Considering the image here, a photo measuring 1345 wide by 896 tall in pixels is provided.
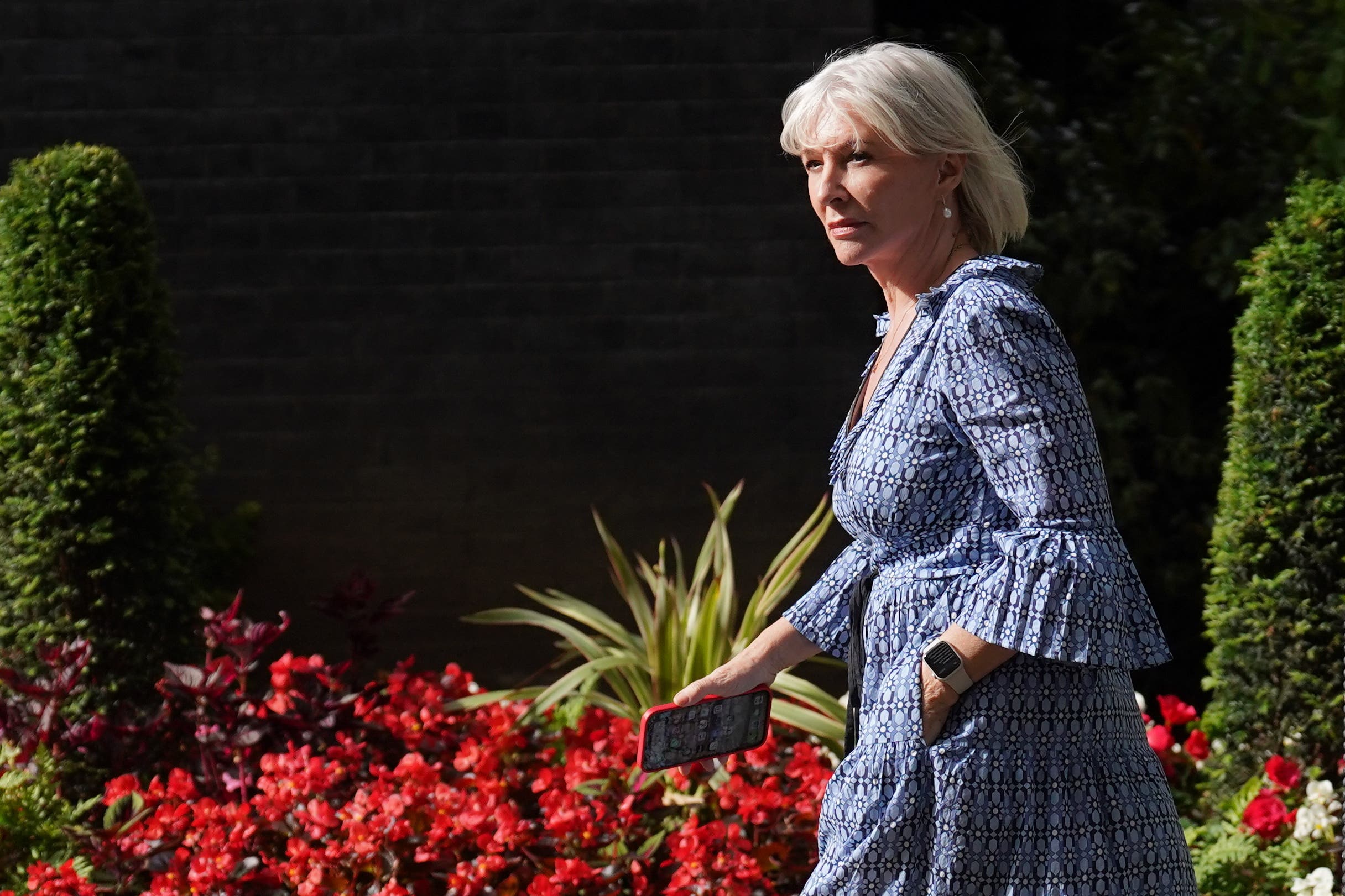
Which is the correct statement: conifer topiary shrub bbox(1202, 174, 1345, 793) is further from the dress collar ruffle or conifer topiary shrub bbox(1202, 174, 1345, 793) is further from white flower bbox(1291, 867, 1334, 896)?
the dress collar ruffle

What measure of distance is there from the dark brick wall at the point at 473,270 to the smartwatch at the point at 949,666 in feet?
11.2

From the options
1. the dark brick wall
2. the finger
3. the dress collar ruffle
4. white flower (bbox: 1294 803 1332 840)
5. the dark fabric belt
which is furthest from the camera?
the dark brick wall

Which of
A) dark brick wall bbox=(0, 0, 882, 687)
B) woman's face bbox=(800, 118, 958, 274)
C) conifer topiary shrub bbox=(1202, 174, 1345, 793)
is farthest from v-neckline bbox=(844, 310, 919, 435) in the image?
dark brick wall bbox=(0, 0, 882, 687)

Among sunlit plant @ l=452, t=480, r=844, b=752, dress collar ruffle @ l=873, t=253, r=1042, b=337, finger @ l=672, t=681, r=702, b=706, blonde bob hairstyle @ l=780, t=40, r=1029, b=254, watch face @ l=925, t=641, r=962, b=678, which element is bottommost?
sunlit plant @ l=452, t=480, r=844, b=752

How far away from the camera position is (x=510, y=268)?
530 centimetres

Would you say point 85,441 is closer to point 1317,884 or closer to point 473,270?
point 473,270

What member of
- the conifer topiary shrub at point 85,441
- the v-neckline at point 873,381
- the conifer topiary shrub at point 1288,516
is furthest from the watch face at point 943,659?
the conifer topiary shrub at point 85,441

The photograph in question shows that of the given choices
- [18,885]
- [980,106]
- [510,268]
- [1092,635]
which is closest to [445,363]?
[510,268]

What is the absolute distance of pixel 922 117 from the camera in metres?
2.04

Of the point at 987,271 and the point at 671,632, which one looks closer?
the point at 987,271

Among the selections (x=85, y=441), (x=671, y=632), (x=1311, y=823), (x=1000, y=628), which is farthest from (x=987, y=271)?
(x=85, y=441)

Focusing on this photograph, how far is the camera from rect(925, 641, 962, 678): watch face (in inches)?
75.0

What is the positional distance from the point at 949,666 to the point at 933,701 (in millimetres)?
59

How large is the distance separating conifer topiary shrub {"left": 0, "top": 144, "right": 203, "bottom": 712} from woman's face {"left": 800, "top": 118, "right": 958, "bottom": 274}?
277 cm
